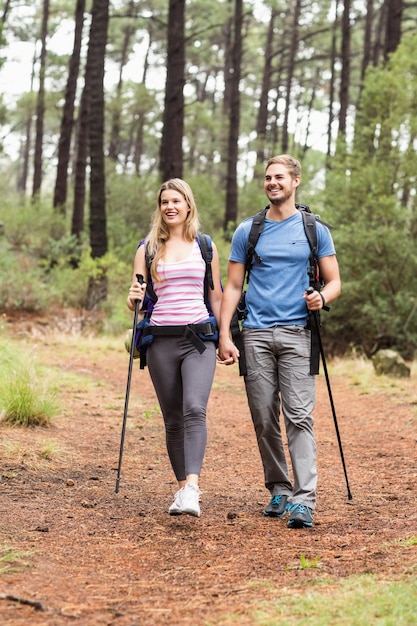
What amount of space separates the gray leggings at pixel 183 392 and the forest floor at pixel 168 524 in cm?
39

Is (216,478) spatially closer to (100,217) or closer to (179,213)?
(179,213)

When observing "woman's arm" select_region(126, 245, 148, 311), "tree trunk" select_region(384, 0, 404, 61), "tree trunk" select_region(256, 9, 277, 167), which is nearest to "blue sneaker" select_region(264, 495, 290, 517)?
"woman's arm" select_region(126, 245, 148, 311)

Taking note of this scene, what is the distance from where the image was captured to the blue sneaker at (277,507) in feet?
17.6

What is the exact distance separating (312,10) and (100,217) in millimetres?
25970

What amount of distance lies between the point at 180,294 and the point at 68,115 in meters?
22.4

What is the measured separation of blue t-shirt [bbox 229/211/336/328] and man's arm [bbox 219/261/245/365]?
92mm

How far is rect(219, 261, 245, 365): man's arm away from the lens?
5246 mm

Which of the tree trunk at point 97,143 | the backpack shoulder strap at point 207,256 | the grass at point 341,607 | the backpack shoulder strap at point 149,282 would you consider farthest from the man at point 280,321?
the tree trunk at point 97,143

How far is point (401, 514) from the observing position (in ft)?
17.5

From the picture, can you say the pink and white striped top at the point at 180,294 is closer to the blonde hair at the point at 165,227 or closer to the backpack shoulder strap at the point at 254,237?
the blonde hair at the point at 165,227

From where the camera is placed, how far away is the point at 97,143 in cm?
1833

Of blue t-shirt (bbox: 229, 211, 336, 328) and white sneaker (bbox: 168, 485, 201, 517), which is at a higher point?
blue t-shirt (bbox: 229, 211, 336, 328)

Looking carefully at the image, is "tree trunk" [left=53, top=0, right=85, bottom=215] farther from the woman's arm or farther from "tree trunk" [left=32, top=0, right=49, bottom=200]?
the woman's arm

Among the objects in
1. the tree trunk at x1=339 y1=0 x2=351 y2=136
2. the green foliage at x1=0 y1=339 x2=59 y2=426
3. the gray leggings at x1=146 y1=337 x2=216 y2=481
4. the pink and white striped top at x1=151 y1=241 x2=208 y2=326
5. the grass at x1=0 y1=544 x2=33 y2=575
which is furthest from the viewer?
the tree trunk at x1=339 y1=0 x2=351 y2=136
